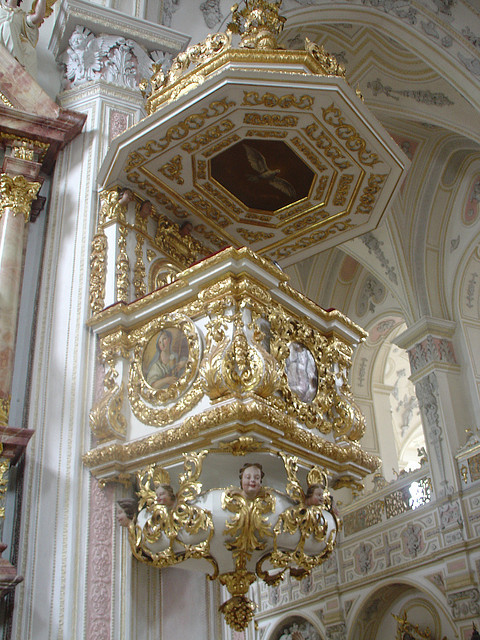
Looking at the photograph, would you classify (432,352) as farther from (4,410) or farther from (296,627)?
(4,410)

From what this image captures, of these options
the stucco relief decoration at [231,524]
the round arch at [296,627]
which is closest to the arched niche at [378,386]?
the round arch at [296,627]

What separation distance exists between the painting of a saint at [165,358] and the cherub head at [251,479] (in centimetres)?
70

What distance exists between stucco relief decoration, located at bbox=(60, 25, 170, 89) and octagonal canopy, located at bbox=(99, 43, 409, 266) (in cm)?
111

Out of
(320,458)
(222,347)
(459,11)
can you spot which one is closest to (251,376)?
(222,347)

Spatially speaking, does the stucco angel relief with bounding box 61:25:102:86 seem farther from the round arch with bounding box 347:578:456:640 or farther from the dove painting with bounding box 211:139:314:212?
the round arch with bounding box 347:578:456:640

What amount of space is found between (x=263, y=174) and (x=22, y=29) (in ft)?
7.60

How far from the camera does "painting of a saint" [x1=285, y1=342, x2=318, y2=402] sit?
4.27 meters

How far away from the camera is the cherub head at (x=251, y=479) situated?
12.2ft

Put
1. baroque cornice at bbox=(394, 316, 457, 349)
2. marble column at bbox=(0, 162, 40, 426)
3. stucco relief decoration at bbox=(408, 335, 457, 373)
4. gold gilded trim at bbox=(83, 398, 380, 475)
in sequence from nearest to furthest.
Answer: gold gilded trim at bbox=(83, 398, 380, 475), marble column at bbox=(0, 162, 40, 426), stucco relief decoration at bbox=(408, 335, 457, 373), baroque cornice at bbox=(394, 316, 457, 349)

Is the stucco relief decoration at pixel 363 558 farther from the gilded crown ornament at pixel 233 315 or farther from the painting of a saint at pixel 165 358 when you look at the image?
the painting of a saint at pixel 165 358

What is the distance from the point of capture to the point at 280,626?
12.2 m

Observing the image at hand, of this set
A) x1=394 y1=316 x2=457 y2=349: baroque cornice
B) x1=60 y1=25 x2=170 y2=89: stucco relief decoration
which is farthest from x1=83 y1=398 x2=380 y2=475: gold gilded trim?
x1=394 y1=316 x2=457 y2=349: baroque cornice

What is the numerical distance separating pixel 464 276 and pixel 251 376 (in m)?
8.94

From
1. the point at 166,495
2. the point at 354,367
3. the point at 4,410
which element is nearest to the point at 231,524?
the point at 166,495
